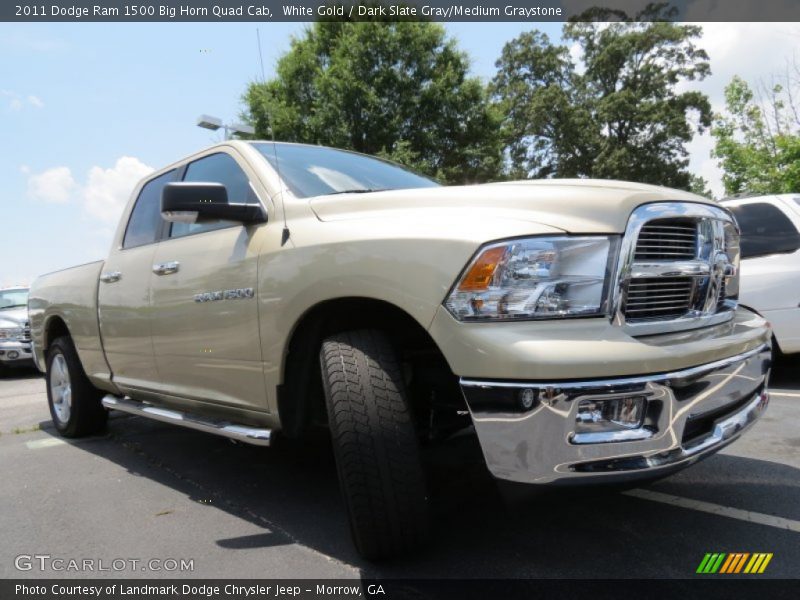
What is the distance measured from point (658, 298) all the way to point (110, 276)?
339 cm

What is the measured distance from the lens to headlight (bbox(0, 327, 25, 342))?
33.6 ft

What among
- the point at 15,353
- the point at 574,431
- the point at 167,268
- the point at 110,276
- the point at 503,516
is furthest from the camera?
the point at 15,353

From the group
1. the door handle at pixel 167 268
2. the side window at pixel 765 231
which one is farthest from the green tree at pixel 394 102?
the door handle at pixel 167 268

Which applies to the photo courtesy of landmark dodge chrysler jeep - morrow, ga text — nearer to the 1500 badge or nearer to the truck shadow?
the 1500 badge

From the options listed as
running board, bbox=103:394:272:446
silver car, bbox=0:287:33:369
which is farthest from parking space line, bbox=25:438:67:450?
silver car, bbox=0:287:33:369

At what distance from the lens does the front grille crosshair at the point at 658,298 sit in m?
2.09

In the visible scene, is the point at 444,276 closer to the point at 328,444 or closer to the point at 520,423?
the point at 520,423

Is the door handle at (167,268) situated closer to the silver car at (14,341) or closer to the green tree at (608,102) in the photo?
the silver car at (14,341)

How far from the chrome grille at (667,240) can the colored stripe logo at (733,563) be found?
3.74ft

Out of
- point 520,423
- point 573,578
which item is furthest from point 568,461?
point 573,578

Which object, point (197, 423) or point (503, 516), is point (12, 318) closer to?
point (197, 423)

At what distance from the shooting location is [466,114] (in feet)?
54.1

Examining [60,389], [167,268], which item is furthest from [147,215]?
Answer: [60,389]

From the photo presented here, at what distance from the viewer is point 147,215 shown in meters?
4.12
